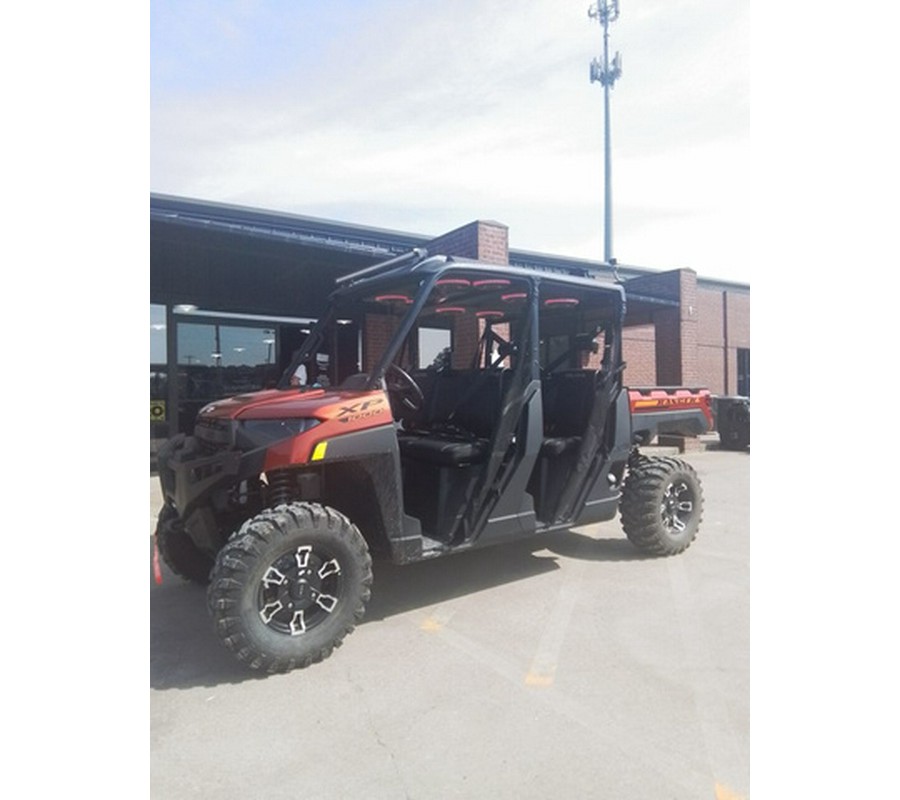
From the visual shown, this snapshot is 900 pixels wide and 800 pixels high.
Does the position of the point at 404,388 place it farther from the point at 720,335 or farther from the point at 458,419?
the point at 720,335

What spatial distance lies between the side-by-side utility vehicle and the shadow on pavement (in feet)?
0.87

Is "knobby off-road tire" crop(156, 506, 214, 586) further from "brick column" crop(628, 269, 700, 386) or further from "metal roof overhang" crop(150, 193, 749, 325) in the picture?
"brick column" crop(628, 269, 700, 386)

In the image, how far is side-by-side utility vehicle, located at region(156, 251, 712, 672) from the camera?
10.4 ft

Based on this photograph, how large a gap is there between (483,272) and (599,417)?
152 centimetres

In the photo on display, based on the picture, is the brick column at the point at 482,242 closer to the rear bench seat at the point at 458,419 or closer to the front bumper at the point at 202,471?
the rear bench seat at the point at 458,419

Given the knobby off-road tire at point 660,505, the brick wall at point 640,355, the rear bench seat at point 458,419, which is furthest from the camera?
the brick wall at point 640,355

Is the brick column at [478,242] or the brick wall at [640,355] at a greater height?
the brick column at [478,242]

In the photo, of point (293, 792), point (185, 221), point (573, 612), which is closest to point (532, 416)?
point (573, 612)

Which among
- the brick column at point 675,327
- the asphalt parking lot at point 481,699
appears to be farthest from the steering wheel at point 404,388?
the brick column at point 675,327

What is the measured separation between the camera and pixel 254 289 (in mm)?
10914

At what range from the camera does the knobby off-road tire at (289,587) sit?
2969 millimetres

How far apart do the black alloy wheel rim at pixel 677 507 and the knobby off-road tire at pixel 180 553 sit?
380 centimetres

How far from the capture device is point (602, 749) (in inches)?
95.1

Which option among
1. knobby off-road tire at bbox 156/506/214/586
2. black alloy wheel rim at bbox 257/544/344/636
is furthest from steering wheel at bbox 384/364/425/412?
knobby off-road tire at bbox 156/506/214/586
